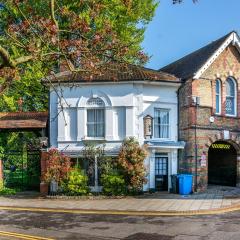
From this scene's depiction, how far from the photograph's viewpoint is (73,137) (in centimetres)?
2647

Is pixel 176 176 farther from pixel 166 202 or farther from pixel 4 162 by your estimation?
pixel 4 162

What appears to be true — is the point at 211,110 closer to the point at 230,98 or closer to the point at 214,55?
the point at 230,98

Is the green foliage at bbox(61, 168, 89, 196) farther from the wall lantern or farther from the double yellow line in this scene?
the double yellow line

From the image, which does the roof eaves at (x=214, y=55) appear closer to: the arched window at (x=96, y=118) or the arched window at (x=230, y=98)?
the arched window at (x=230, y=98)

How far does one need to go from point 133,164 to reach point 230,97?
26.9 feet

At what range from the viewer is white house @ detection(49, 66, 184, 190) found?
85.1 ft

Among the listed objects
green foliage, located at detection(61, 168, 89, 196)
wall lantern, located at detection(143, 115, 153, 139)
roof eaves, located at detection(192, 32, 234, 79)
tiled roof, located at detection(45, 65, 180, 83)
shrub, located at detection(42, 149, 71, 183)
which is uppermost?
roof eaves, located at detection(192, 32, 234, 79)

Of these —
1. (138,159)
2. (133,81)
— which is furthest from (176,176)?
(133,81)

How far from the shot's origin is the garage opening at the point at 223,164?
28.5 metres

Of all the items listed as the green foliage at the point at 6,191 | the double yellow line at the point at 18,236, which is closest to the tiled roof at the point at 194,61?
the green foliage at the point at 6,191

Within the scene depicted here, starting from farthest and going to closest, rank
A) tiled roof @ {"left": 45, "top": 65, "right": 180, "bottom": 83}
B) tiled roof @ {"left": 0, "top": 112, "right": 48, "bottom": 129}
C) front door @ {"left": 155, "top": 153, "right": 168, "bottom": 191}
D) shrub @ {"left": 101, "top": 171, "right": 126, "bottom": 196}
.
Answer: tiled roof @ {"left": 0, "top": 112, "right": 48, "bottom": 129}
front door @ {"left": 155, "top": 153, "right": 168, "bottom": 191}
tiled roof @ {"left": 45, "top": 65, "right": 180, "bottom": 83}
shrub @ {"left": 101, "top": 171, "right": 126, "bottom": 196}

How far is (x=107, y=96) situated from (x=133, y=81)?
1738mm

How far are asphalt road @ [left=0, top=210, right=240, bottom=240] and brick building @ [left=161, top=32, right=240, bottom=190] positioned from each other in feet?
26.6

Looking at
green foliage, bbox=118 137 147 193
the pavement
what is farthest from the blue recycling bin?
green foliage, bbox=118 137 147 193
